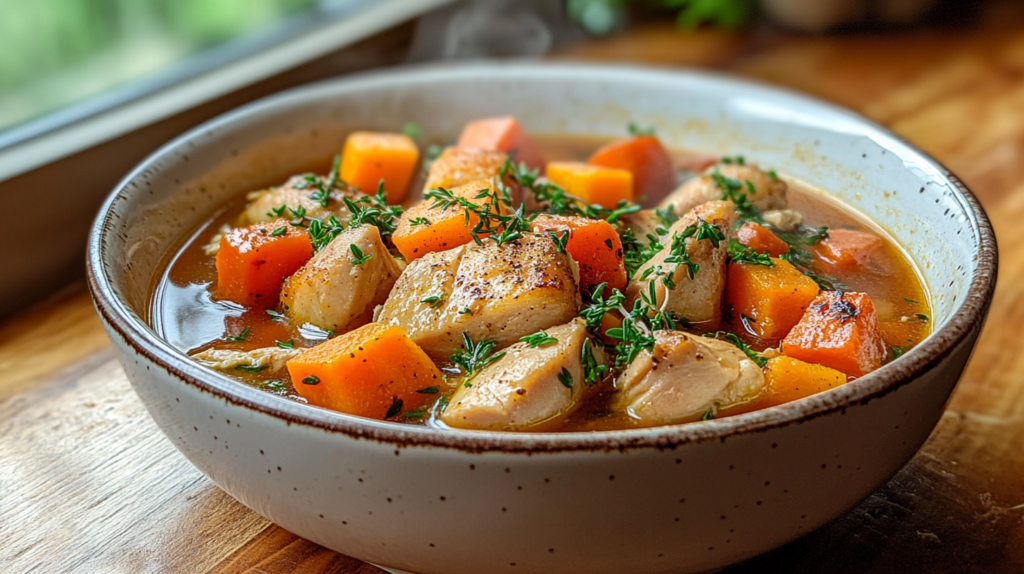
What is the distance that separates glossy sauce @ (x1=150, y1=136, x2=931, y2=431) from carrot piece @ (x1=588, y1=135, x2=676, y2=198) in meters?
0.37

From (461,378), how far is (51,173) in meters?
1.36

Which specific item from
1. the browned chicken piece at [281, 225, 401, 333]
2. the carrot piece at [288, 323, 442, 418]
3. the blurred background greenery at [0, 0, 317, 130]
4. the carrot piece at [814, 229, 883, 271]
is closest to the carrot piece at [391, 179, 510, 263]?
the browned chicken piece at [281, 225, 401, 333]

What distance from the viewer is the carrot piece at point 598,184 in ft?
7.19

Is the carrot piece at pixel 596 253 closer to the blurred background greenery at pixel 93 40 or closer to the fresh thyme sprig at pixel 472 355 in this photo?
the fresh thyme sprig at pixel 472 355

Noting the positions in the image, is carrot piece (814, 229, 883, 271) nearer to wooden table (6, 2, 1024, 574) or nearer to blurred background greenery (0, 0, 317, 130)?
wooden table (6, 2, 1024, 574)

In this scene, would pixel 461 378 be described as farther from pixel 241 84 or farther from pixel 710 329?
pixel 241 84

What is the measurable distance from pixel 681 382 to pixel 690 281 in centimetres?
27

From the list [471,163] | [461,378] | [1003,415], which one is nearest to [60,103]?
[471,163]

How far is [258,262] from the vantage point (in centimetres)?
180

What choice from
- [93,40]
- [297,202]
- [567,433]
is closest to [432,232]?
[297,202]

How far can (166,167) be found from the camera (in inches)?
80.8

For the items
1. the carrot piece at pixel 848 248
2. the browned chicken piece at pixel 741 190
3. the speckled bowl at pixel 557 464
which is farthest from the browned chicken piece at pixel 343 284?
the carrot piece at pixel 848 248

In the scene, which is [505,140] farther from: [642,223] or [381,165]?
[642,223]

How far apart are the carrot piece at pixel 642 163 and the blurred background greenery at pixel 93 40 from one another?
141 centimetres
